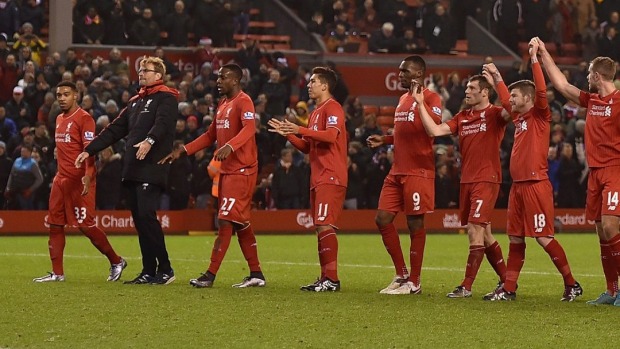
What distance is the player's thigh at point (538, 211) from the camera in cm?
1331

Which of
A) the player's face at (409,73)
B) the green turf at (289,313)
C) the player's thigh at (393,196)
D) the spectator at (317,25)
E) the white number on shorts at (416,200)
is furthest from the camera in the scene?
the spectator at (317,25)

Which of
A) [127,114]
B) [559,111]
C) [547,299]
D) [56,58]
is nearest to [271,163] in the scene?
[56,58]

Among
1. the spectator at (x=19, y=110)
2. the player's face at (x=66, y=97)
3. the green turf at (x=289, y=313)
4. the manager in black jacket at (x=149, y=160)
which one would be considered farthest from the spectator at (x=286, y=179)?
the manager in black jacket at (x=149, y=160)

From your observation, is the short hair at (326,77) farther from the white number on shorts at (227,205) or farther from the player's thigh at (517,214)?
the player's thigh at (517,214)

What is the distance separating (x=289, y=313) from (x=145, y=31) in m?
21.7

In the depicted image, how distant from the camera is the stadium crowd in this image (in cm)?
2773

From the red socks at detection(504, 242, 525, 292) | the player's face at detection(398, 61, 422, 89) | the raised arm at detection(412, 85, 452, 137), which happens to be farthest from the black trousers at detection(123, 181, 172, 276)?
the red socks at detection(504, 242, 525, 292)

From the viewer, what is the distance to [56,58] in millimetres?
29531

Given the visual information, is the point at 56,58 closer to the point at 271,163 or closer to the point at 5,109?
the point at 5,109

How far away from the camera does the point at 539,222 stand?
13305 millimetres

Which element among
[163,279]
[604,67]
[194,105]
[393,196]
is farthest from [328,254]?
[194,105]

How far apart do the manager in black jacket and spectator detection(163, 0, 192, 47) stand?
58.5 feet

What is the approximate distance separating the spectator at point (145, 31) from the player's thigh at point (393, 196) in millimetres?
18902

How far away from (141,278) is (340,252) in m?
7.98
